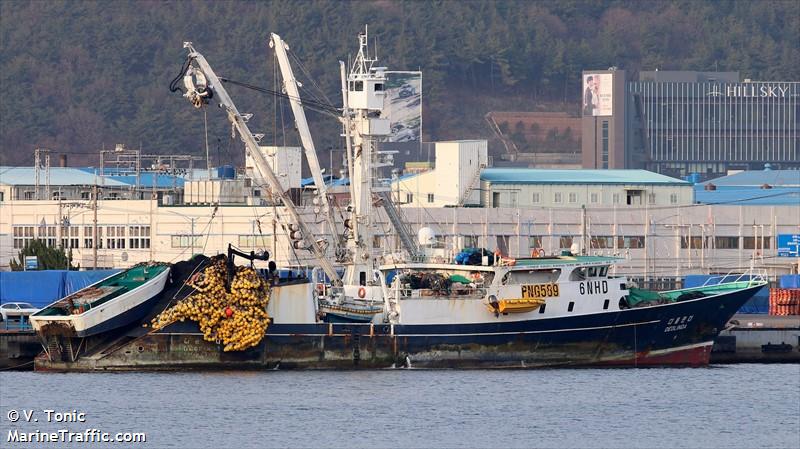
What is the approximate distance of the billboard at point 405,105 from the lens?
179 metres

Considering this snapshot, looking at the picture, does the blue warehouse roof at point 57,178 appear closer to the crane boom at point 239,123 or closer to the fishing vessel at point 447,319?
the crane boom at point 239,123

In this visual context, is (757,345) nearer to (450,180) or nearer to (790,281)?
(790,281)

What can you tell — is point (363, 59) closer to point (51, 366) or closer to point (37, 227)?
point (51, 366)

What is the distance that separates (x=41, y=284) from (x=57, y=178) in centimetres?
4176

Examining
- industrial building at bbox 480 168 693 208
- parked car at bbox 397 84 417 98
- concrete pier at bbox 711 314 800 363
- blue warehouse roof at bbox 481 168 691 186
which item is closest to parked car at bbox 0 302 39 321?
concrete pier at bbox 711 314 800 363

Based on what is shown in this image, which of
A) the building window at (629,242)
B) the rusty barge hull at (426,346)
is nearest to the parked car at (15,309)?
the rusty barge hull at (426,346)

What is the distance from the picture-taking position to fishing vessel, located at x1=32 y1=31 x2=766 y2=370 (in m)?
72.9

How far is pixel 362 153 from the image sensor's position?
77938 mm

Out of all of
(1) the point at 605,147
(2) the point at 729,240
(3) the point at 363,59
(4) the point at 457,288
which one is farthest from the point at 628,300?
(1) the point at 605,147

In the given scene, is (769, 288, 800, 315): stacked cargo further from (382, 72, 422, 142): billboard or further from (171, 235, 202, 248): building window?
(382, 72, 422, 142): billboard

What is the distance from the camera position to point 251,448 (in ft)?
180

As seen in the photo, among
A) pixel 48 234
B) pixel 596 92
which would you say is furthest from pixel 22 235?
pixel 596 92

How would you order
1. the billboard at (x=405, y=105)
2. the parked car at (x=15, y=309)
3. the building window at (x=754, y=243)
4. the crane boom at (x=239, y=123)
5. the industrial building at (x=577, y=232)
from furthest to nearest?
the billboard at (x=405, y=105) → the building window at (x=754, y=243) → the industrial building at (x=577, y=232) → the parked car at (x=15, y=309) → the crane boom at (x=239, y=123)

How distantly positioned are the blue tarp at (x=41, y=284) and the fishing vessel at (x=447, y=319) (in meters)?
16.1
